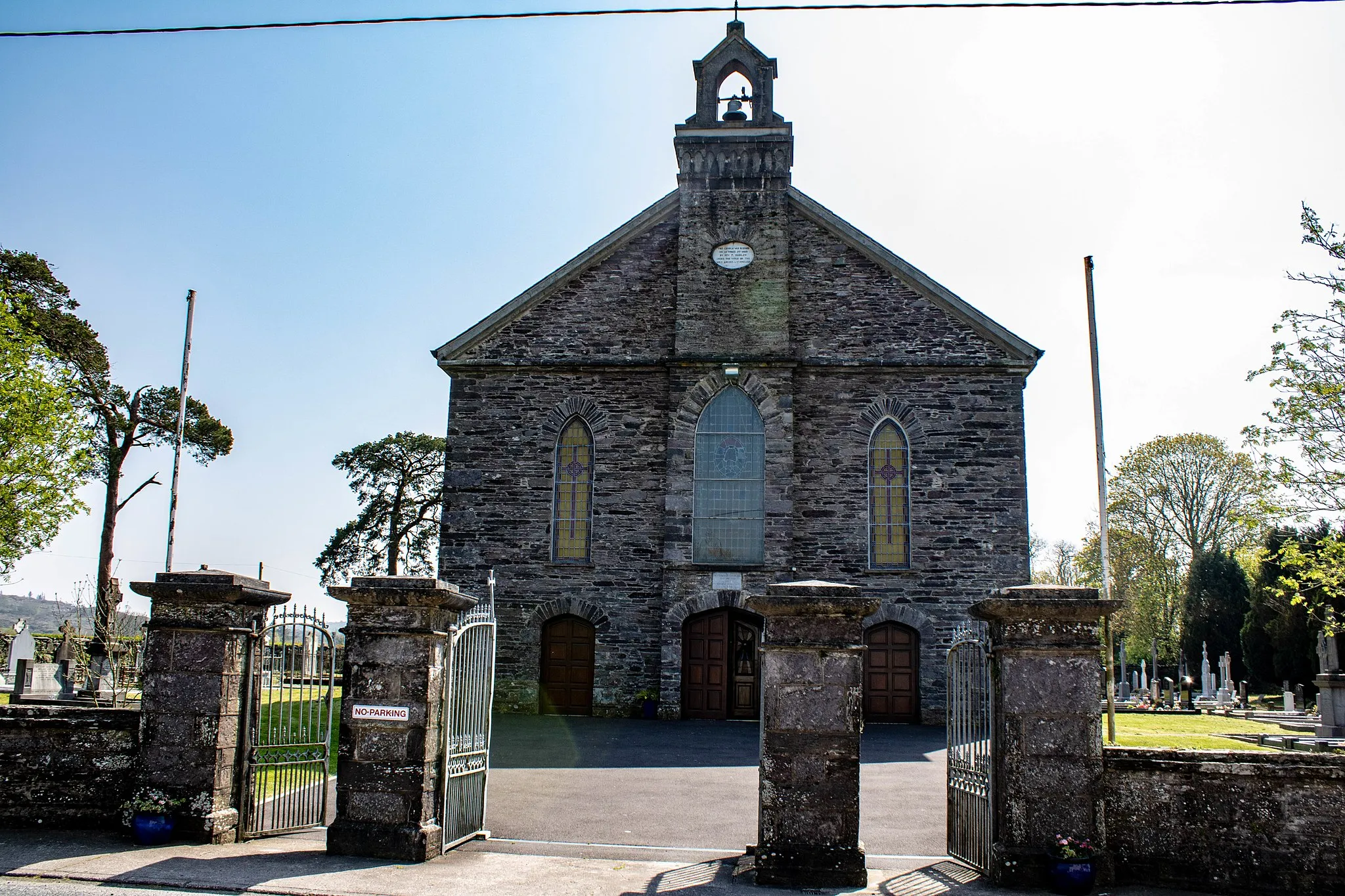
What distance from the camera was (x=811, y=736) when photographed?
7.05 metres

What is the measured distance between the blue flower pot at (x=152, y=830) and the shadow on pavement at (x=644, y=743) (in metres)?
5.40

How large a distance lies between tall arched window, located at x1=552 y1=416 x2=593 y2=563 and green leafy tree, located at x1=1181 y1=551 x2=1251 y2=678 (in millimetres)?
28086

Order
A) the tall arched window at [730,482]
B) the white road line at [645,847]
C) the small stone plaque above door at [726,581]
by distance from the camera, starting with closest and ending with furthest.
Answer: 1. the white road line at [645,847]
2. the small stone plaque above door at [726,581]
3. the tall arched window at [730,482]

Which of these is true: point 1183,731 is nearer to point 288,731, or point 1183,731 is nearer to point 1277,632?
point 1277,632

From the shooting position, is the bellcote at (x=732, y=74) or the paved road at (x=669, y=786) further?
the bellcote at (x=732, y=74)

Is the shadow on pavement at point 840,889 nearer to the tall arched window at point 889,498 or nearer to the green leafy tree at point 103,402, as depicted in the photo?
the tall arched window at point 889,498

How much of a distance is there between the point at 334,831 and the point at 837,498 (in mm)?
13500

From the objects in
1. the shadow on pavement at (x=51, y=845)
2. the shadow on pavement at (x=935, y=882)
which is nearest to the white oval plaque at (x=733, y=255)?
the shadow on pavement at (x=935, y=882)

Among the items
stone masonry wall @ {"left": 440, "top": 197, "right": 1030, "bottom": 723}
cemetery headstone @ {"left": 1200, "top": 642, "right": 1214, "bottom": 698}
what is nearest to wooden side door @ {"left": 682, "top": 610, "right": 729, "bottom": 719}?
stone masonry wall @ {"left": 440, "top": 197, "right": 1030, "bottom": 723}

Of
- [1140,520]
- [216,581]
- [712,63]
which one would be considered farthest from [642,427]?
[1140,520]

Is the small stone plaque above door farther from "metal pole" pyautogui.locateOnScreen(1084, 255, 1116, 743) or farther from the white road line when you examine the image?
the white road line

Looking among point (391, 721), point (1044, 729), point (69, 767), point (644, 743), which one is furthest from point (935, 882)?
point (644, 743)

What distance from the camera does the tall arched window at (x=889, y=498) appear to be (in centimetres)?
1931

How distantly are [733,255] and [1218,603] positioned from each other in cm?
2700
